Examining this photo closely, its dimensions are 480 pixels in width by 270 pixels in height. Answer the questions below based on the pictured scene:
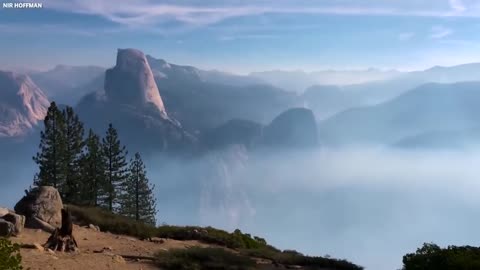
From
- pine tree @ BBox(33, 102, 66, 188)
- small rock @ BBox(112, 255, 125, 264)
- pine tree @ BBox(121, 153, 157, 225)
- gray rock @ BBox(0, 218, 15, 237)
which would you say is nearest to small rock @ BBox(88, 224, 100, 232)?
gray rock @ BBox(0, 218, 15, 237)

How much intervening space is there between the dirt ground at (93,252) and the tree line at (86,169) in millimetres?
→ 24990

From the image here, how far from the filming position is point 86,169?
59656mm

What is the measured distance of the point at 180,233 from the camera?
33469mm

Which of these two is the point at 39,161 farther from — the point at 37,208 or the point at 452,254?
the point at 452,254

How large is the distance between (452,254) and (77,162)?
4852cm

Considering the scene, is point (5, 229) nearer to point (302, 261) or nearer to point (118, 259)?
point (118, 259)

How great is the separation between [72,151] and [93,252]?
120 ft

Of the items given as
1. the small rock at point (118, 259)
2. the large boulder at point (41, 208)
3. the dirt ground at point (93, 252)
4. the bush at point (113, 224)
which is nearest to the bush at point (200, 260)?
the dirt ground at point (93, 252)

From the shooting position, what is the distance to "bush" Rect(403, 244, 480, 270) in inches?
717

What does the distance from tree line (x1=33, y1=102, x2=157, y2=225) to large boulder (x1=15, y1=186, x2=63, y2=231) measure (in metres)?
22.3

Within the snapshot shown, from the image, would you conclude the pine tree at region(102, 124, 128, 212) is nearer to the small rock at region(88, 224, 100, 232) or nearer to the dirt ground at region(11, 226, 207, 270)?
the small rock at region(88, 224, 100, 232)

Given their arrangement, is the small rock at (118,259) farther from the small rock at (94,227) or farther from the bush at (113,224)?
the small rock at (94,227)

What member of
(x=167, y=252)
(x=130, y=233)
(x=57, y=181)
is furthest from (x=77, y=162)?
(x=167, y=252)

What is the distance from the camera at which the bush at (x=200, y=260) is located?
22.2 metres
